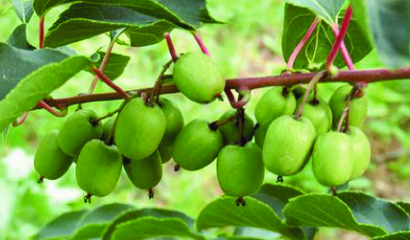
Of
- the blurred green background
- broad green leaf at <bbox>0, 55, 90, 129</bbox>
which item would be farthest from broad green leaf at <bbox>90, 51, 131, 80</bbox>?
the blurred green background

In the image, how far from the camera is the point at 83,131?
3.86ft

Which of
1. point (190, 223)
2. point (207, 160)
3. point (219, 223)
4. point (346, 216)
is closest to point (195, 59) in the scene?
point (207, 160)

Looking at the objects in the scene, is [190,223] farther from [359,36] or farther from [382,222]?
[359,36]

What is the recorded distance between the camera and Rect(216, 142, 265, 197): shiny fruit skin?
3.59 feet

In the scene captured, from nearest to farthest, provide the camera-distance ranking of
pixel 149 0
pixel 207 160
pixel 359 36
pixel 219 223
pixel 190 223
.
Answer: pixel 149 0 < pixel 207 160 < pixel 359 36 < pixel 219 223 < pixel 190 223

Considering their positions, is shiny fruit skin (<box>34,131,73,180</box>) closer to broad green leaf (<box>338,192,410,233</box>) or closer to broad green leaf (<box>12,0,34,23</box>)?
broad green leaf (<box>12,0,34,23</box>)

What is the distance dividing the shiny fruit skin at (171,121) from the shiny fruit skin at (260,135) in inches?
5.8

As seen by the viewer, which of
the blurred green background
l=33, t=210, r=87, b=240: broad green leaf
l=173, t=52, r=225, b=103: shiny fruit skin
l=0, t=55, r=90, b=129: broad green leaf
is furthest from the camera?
the blurred green background

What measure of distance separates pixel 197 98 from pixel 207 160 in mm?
155

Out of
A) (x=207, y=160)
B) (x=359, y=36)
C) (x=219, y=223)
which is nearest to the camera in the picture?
(x=207, y=160)

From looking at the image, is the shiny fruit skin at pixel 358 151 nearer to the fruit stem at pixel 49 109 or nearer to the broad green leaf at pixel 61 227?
the fruit stem at pixel 49 109

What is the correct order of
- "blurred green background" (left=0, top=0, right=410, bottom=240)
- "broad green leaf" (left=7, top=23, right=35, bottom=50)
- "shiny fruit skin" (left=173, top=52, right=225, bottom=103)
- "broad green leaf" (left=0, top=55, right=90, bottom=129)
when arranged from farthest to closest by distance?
"blurred green background" (left=0, top=0, right=410, bottom=240) → "broad green leaf" (left=7, top=23, right=35, bottom=50) → "shiny fruit skin" (left=173, top=52, right=225, bottom=103) → "broad green leaf" (left=0, top=55, right=90, bottom=129)

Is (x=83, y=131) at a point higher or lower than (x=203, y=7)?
lower

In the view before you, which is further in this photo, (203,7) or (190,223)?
(190,223)
